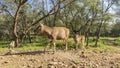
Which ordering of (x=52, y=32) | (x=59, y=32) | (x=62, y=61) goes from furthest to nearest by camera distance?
(x=59, y=32), (x=52, y=32), (x=62, y=61)

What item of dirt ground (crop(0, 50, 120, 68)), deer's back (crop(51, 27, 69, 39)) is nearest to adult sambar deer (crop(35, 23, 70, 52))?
deer's back (crop(51, 27, 69, 39))

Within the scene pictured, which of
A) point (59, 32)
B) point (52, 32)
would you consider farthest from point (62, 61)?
point (59, 32)

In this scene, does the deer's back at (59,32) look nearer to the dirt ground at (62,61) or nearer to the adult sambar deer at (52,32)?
the adult sambar deer at (52,32)

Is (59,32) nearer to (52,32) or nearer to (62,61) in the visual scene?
(52,32)

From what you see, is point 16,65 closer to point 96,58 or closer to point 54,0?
point 96,58

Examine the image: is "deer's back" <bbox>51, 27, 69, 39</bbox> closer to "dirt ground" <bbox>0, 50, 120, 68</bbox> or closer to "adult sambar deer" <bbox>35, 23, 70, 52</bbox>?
"adult sambar deer" <bbox>35, 23, 70, 52</bbox>

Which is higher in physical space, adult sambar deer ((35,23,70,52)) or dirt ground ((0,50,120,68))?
adult sambar deer ((35,23,70,52))

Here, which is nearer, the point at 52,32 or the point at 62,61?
the point at 62,61

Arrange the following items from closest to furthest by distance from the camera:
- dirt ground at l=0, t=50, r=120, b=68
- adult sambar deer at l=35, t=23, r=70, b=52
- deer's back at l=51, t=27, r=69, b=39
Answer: dirt ground at l=0, t=50, r=120, b=68 < adult sambar deer at l=35, t=23, r=70, b=52 < deer's back at l=51, t=27, r=69, b=39

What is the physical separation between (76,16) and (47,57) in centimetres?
2915

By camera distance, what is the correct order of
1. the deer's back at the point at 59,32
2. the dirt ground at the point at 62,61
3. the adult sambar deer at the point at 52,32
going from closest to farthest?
the dirt ground at the point at 62,61 < the adult sambar deer at the point at 52,32 < the deer's back at the point at 59,32

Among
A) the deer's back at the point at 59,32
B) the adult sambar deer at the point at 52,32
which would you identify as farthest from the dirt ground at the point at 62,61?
the deer's back at the point at 59,32

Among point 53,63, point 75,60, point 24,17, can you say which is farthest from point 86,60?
point 24,17

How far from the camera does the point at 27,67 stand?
11258 mm
